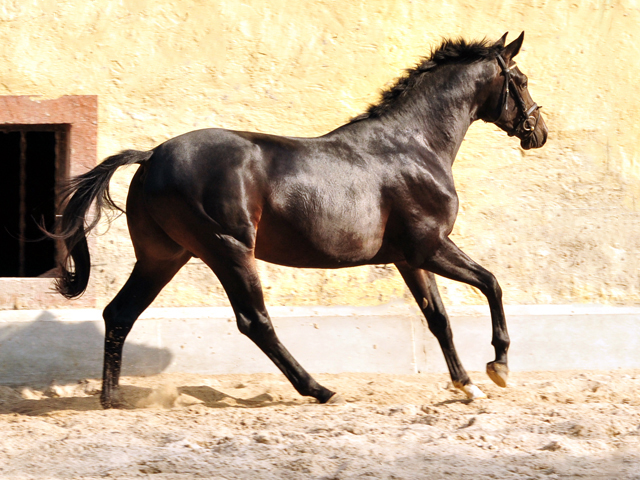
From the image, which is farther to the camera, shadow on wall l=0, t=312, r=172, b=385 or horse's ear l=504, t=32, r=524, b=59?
shadow on wall l=0, t=312, r=172, b=385

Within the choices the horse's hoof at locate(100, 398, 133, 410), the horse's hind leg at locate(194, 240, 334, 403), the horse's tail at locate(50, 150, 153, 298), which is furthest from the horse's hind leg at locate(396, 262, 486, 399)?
the horse's hoof at locate(100, 398, 133, 410)

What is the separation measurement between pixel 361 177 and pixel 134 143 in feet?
6.65

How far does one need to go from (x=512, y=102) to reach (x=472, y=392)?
1835 mm

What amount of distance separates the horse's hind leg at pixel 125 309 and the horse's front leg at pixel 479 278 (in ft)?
5.03

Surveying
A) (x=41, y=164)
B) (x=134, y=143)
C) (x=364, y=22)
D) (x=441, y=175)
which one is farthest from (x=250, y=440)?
(x=41, y=164)

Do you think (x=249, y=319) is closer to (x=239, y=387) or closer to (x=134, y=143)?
(x=239, y=387)

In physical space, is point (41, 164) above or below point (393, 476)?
above

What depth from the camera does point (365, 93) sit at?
19.3 ft

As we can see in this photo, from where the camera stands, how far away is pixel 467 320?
5.61 metres

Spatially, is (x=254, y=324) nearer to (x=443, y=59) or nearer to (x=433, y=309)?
(x=433, y=309)

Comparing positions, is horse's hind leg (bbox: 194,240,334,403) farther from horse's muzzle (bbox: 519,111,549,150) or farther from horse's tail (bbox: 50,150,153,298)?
horse's muzzle (bbox: 519,111,549,150)

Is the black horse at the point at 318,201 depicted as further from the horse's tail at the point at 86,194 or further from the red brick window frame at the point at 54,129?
the red brick window frame at the point at 54,129

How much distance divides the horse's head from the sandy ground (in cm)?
168

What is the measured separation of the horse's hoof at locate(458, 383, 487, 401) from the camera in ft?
15.3
